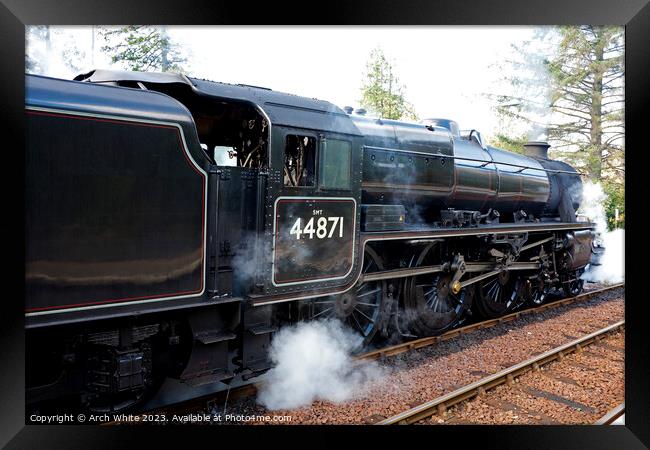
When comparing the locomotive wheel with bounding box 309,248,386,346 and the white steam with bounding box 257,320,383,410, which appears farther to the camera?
the locomotive wheel with bounding box 309,248,386,346

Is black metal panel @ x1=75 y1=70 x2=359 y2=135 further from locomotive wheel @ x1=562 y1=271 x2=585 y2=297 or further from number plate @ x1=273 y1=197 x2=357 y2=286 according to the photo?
locomotive wheel @ x1=562 y1=271 x2=585 y2=297

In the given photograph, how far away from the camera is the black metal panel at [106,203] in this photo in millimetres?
3500

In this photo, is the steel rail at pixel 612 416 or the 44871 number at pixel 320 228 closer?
the steel rail at pixel 612 416

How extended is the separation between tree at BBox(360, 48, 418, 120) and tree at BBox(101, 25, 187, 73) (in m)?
2.62

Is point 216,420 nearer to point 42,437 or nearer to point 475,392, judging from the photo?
point 42,437

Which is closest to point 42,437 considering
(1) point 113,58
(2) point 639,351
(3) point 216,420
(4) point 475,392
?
(3) point 216,420

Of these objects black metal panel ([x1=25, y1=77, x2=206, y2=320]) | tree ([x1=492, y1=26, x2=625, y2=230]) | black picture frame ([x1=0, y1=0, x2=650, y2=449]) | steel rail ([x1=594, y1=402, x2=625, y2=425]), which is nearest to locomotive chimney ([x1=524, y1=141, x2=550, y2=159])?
tree ([x1=492, y1=26, x2=625, y2=230])

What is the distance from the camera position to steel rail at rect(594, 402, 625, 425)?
501 centimetres

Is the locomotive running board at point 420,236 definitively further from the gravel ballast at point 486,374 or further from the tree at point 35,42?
the tree at point 35,42

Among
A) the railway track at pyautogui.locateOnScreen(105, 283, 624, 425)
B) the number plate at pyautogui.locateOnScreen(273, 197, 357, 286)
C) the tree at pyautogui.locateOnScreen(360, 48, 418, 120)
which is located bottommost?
the railway track at pyautogui.locateOnScreen(105, 283, 624, 425)

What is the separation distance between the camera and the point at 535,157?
425 inches

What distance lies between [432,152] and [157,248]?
14.8 ft

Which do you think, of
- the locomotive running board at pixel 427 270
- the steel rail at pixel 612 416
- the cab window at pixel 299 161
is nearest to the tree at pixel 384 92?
the cab window at pixel 299 161

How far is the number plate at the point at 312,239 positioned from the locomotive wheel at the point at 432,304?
1811mm
